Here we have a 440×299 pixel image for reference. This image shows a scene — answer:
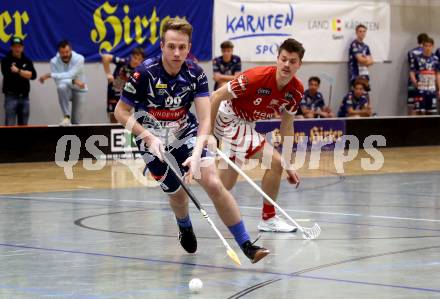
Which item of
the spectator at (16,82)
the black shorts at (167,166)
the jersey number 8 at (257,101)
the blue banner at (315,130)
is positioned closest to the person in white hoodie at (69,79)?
the spectator at (16,82)

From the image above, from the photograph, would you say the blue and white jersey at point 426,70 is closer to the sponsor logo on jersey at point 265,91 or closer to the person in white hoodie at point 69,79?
the person in white hoodie at point 69,79

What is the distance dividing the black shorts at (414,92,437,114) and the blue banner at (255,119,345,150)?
13.0 feet

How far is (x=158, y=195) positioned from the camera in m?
12.8

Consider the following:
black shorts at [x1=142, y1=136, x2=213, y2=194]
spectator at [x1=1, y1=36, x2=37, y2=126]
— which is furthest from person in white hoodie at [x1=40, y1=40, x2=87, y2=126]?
black shorts at [x1=142, y1=136, x2=213, y2=194]

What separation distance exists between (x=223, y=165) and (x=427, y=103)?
1350 centimetres

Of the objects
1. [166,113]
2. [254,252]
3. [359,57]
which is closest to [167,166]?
[166,113]

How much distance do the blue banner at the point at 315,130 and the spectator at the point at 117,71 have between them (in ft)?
8.81

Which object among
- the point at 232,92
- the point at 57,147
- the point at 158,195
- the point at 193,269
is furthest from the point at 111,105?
the point at 193,269

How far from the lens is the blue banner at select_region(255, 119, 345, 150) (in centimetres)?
1911

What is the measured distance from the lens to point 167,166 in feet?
26.2

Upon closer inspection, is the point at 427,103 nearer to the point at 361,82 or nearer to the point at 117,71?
the point at 361,82

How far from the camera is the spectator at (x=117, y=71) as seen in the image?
59.2ft

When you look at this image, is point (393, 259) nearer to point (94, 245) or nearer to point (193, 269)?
point (193, 269)

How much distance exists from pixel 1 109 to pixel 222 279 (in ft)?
41.1
